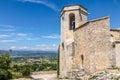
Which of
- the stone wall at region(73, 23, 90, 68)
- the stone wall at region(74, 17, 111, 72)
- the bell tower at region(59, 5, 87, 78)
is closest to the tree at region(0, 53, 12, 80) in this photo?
the bell tower at region(59, 5, 87, 78)

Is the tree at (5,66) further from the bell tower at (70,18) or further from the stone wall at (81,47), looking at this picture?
the stone wall at (81,47)

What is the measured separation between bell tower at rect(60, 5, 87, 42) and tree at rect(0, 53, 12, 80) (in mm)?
8904

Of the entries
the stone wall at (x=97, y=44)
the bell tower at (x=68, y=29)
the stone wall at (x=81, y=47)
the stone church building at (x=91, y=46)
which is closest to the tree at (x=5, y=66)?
the bell tower at (x=68, y=29)

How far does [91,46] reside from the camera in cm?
1853

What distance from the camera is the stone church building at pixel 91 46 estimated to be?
18359 millimetres

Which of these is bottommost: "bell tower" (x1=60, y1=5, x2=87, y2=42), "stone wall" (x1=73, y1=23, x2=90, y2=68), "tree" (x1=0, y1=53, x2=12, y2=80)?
"tree" (x1=0, y1=53, x2=12, y2=80)

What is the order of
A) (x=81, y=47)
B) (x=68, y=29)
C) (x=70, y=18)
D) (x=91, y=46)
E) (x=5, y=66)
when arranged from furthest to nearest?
1. (x=5, y=66)
2. (x=70, y=18)
3. (x=68, y=29)
4. (x=81, y=47)
5. (x=91, y=46)

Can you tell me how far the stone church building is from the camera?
1836cm

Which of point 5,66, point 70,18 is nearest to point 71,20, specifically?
point 70,18

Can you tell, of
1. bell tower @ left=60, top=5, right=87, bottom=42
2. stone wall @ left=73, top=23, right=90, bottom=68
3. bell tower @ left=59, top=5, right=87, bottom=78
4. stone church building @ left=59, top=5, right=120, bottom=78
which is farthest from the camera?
bell tower @ left=60, top=5, right=87, bottom=42

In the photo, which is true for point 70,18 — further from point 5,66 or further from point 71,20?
point 5,66

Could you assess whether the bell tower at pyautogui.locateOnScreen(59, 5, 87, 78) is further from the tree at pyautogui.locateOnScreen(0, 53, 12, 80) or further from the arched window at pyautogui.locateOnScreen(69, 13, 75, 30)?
the tree at pyautogui.locateOnScreen(0, 53, 12, 80)

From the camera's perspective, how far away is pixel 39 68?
45.3 m

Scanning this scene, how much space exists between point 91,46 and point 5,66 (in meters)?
14.6
